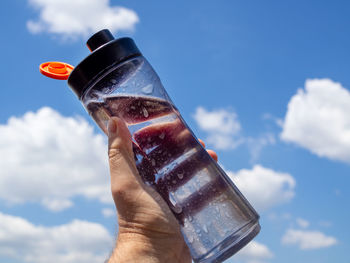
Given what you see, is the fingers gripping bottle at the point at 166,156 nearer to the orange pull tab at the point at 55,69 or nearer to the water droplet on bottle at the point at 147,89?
the water droplet on bottle at the point at 147,89

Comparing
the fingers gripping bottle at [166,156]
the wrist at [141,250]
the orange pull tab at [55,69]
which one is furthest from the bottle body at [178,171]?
the orange pull tab at [55,69]

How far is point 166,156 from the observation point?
2035mm

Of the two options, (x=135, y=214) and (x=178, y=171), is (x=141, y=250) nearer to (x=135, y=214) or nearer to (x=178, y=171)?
(x=135, y=214)

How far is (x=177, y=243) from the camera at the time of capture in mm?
2016

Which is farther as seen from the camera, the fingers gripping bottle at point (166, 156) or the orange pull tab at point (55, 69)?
the orange pull tab at point (55, 69)

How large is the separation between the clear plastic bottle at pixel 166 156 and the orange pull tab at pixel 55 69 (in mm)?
217

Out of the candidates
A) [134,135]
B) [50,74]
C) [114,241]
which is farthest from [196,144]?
[50,74]

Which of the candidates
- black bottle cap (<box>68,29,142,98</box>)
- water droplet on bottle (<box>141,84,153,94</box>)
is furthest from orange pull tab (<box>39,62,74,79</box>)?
water droplet on bottle (<box>141,84,153,94</box>)

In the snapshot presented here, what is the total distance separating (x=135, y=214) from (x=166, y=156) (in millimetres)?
309

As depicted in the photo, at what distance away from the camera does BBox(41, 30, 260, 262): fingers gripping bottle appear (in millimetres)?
1985

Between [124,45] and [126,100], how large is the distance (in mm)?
263

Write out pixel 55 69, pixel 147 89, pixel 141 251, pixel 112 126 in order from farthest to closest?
pixel 55 69 < pixel 147 89 < pixel 112 126 < pixel 141 251

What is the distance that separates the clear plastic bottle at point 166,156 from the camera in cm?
199

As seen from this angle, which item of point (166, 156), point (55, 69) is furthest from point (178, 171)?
point (55, 69)
